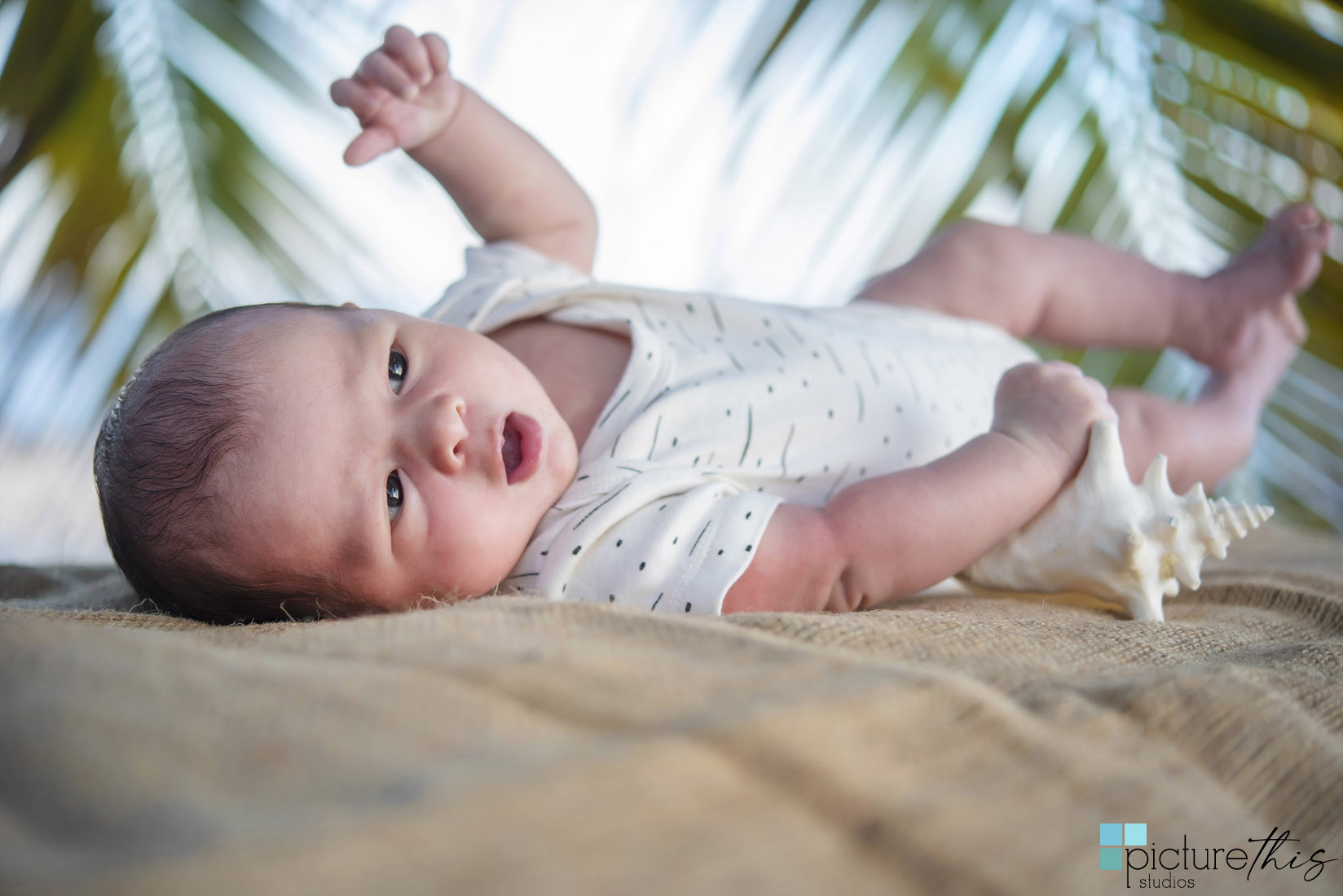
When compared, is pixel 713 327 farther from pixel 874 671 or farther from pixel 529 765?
pixel 529 765

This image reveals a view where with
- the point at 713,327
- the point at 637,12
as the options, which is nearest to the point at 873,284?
the point at 713,327

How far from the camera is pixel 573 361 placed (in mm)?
1116

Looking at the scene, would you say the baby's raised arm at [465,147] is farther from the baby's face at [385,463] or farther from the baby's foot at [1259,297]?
the baby's foot at [1259,297]

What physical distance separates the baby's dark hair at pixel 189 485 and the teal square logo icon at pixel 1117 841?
2.34ft

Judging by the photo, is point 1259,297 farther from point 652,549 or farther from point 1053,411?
point 652,549

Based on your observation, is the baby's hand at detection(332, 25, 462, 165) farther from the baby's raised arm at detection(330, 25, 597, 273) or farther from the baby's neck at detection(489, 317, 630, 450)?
the baby's neck at detection(489, 317, 630, 450)

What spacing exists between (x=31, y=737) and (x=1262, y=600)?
1.00m

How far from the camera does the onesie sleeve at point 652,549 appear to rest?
85cm

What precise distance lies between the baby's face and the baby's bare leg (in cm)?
71

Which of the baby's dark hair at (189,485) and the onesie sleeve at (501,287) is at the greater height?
the onesie sleeve at (501,287)

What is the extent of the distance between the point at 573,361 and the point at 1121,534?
0.64 meters

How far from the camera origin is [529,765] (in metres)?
0.37

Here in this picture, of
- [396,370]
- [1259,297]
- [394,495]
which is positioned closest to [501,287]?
[396,370]
